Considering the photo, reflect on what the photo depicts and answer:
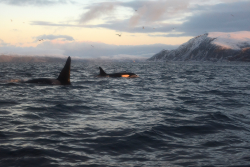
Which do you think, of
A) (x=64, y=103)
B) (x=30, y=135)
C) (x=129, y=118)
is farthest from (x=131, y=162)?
(x=64, y=103)

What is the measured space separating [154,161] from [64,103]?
26.2 feet

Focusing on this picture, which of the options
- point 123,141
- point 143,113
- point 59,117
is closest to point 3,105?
point 59,117

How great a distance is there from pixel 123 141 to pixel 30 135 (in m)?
2.68

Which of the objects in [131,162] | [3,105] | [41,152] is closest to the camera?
[131,162]

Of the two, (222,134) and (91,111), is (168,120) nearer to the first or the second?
(222,134)

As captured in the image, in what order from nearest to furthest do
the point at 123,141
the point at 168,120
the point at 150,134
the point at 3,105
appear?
the point at 123,141 → the point at 150,134 → the point at 168,120 → the point at 3,105

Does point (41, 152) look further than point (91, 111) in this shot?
No

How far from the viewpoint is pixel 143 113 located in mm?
11219

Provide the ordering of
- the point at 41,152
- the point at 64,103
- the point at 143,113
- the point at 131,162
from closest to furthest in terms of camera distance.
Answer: the point at 131,162
the point at 41,152
the point at 143,113
the point at 64,103

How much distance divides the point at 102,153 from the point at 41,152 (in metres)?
1.45

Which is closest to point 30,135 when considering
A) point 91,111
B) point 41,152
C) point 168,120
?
point 41,152

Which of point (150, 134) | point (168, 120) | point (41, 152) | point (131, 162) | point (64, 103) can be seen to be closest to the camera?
point (131, 162)

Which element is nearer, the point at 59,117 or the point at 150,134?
the point at 150,134

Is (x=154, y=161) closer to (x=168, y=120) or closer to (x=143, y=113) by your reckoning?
(x=168, y=120)
